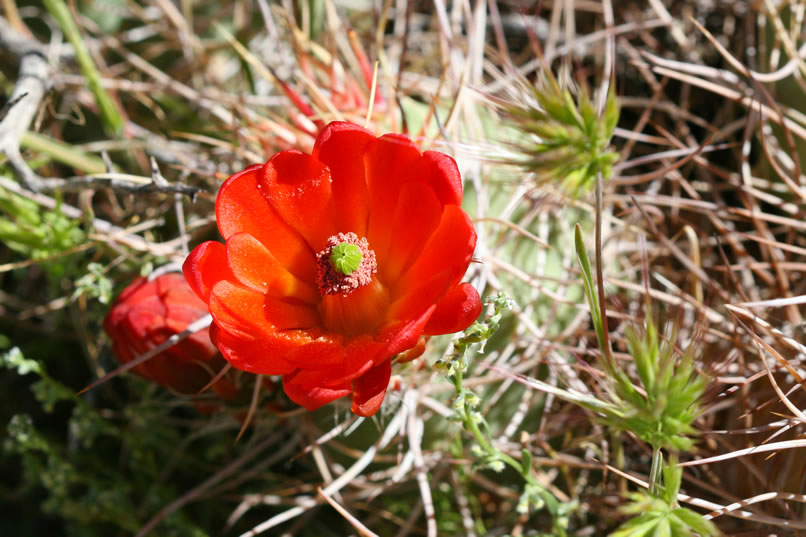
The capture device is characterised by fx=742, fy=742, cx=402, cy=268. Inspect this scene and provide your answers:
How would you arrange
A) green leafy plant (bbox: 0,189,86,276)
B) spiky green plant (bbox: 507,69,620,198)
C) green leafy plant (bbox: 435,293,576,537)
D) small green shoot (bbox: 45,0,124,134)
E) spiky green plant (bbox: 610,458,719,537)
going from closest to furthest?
spiky green plant (bbox: 610,458,719,537) < green leafy plant (bbox: 435,293,576,537) < spiky green plant (bbox: 507,69,620,198) < green leafy plant (bbox: 0,189,86,276) < small green shoot (bbox: 45,0,124,134)

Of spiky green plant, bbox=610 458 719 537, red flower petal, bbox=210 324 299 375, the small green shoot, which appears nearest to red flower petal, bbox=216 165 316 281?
red flower petal, bbox=210 324 299 375

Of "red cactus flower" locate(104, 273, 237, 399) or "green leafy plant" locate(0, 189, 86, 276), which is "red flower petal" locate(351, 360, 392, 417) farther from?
"green leafy plant" locate(0, 189, 86, 276)

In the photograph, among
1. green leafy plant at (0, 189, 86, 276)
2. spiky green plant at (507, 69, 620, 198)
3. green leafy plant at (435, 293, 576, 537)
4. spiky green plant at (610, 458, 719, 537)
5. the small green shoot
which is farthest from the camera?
the small green shoot

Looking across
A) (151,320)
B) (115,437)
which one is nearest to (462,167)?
(151,320)

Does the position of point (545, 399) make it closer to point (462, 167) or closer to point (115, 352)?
point (462, 167)

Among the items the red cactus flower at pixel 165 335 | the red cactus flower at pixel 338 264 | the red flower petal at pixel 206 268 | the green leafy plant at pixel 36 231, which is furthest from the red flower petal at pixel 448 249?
the green leafy plant at pixel 36 231

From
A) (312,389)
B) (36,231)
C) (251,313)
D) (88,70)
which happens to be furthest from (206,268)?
(88,70)

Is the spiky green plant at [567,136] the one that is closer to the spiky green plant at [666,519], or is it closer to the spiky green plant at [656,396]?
the spiky green plant at [656,396]
